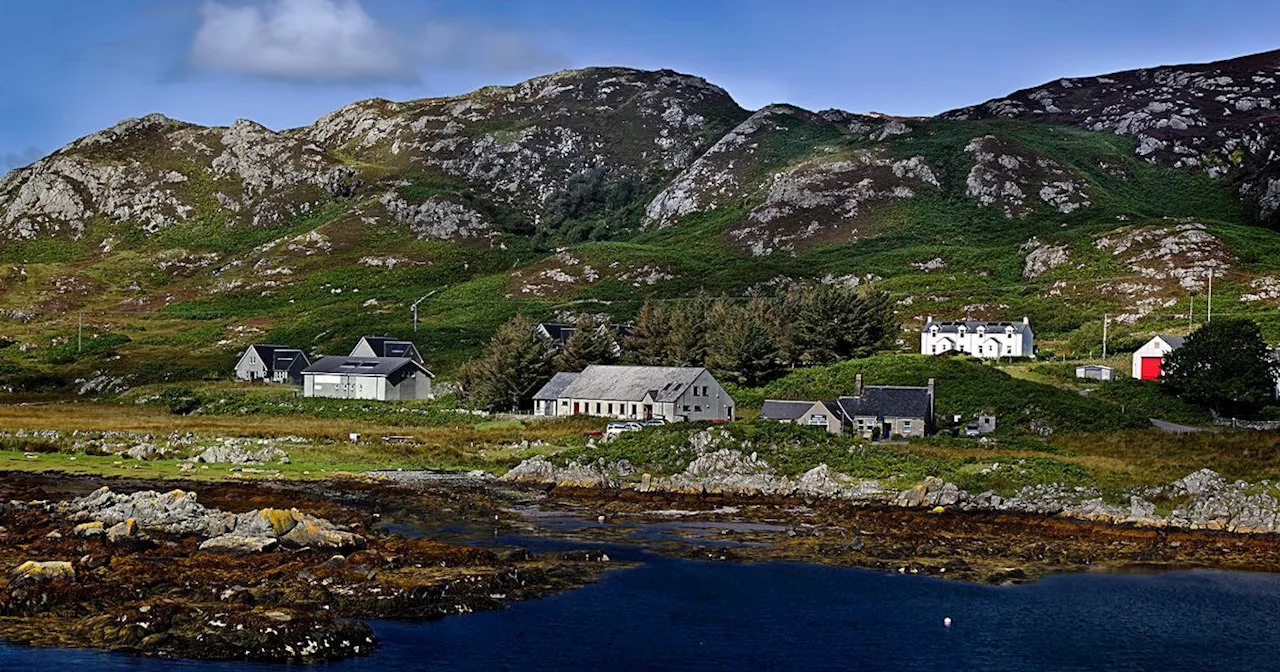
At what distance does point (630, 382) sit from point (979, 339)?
5232cm

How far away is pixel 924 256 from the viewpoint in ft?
621

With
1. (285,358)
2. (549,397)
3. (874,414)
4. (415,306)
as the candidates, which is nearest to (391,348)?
(285,358)

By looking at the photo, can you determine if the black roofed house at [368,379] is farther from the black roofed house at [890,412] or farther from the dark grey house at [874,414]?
the black roofed house at [890,412]

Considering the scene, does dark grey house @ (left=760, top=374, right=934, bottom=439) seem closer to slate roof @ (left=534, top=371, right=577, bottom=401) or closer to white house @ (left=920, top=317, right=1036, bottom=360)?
slate roof @ (left=534, top=371, right=577, bottom=401)

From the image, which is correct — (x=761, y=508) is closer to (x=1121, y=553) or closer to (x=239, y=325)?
(x=1121, y=553)

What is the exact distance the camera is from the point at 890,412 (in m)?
84.0

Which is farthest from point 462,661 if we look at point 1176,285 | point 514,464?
point 1176,285

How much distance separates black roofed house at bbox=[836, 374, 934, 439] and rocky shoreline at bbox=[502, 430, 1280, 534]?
1525cm

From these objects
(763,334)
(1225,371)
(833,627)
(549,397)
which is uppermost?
(763,334)

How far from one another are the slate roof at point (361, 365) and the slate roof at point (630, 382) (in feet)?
86.8

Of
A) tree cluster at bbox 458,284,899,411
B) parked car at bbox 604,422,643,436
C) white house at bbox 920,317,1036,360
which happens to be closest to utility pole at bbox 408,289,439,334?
tree cluster at bbox 458,284,899,411

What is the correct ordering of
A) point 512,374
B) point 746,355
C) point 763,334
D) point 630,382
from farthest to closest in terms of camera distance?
point 763,334 < point 746,355 < point 512,374 < point 630,382

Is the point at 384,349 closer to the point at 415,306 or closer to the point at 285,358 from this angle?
the point at 285,358

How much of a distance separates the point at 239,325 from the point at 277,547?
13660cm
